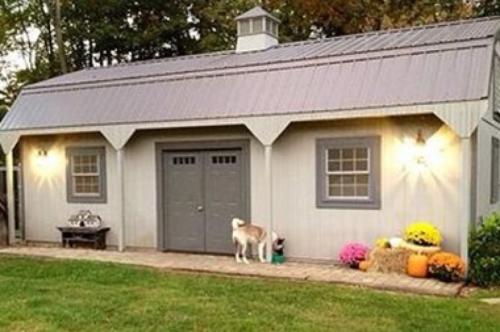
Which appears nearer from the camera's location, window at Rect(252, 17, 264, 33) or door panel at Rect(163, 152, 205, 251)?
door panel at Rect(163, 152, 205, 251)

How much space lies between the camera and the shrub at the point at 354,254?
902cm

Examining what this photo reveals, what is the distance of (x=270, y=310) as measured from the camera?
6.33 metres

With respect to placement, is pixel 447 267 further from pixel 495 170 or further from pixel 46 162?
pixel 46 162

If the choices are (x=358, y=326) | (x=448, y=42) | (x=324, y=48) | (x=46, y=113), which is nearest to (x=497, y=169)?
(x=448, y=42)

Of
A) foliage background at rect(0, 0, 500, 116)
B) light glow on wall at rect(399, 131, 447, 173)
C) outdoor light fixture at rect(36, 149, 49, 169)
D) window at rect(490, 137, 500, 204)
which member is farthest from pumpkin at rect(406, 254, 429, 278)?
foliage background at rect(0, 0, 500, 116)

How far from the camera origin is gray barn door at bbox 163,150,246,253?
10.5m

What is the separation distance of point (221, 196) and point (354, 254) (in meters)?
2.84

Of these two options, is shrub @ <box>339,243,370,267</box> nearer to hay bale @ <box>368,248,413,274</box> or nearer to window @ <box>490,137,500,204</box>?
hay bale @ <box>368,248,413,274</box>

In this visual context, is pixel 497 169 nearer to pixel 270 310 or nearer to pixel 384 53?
pixel 384 53

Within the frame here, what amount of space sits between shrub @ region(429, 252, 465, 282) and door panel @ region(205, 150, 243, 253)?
3.69 m

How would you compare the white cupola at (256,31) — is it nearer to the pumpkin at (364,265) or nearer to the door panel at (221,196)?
the door panel at (221,196)

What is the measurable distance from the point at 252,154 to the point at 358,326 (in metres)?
5.04

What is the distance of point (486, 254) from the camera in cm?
795

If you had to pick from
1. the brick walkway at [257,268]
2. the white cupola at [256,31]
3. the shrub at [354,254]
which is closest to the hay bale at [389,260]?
the brick walkway at [257,268]
